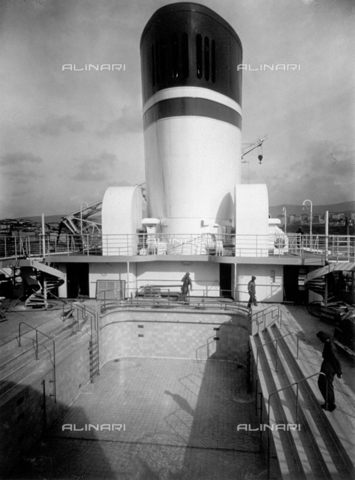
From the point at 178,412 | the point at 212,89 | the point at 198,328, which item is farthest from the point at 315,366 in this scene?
the point at 212,89

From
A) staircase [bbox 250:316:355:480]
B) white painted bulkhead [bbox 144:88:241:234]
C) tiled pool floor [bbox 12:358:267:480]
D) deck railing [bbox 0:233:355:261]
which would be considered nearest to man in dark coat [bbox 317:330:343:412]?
staircase [bbox 250:316:355:480]

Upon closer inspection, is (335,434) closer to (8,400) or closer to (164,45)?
(8,400)

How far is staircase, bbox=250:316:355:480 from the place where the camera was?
507 centimetres

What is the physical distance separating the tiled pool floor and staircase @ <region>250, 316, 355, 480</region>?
1.26 meters

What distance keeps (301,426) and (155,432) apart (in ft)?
13.9

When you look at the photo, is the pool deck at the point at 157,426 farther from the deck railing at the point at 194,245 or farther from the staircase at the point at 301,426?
the deck railing at the point at 194,245

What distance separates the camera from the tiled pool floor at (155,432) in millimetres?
7164

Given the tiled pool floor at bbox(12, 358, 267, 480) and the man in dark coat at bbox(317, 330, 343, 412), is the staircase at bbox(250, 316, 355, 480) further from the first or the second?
the tiled pool floor at bbox(12, 358, 267, 480)

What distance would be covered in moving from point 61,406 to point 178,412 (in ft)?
11.4

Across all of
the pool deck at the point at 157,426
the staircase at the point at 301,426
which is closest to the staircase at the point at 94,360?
the pool deck at the point at 157,426

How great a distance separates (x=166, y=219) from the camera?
681 inches

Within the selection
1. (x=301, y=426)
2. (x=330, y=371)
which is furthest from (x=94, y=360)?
(x=330, y=371)

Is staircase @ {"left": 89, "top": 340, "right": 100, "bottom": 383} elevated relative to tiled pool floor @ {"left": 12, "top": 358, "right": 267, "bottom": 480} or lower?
elevated

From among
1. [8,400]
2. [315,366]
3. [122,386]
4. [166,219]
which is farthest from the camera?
[166,219]
